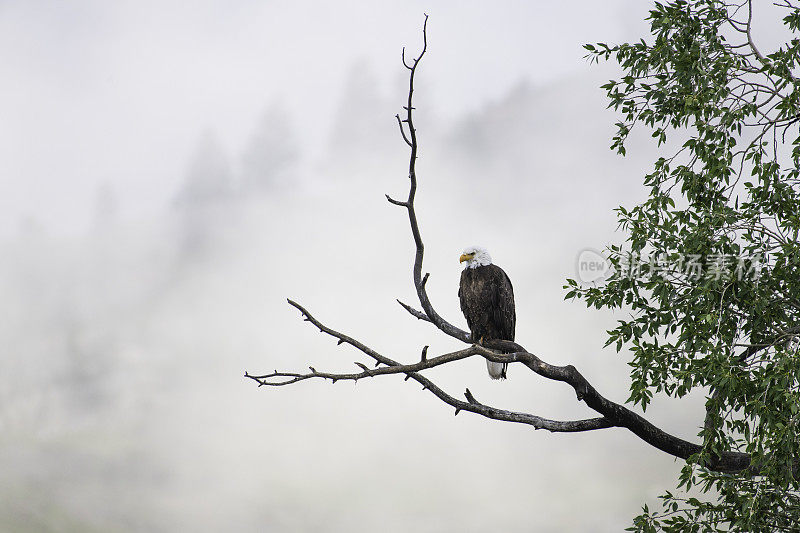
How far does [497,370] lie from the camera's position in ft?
29.6

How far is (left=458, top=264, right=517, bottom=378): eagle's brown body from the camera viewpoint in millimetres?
8672

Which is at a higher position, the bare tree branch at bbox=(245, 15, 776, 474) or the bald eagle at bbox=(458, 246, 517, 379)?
the bald eagle at bbox=(458, 246, 517, 379)

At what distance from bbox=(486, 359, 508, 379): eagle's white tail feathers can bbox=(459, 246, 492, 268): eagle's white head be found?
A: 1.18 meters

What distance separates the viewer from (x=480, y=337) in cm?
869

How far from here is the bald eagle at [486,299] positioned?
28.5 feet

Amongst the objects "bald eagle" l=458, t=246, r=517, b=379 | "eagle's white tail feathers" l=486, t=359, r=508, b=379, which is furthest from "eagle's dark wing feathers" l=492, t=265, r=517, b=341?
"eagle's white tail feathers" l=486, t=359, r=508, b=379

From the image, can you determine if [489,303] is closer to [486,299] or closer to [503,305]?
[486,299]

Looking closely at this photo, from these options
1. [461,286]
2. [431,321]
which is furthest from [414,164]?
[461,286]

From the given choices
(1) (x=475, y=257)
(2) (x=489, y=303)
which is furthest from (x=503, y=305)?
(1) (x=475, y=257)

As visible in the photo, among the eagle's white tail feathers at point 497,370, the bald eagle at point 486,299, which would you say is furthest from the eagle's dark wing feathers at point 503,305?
the eagle's white tail feathers at point 497,370

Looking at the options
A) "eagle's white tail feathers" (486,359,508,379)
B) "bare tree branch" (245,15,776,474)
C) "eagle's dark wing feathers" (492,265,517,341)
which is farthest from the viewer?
"eagle's white tail feathers" (486,359,508,379)

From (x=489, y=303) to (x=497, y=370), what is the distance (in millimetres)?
910

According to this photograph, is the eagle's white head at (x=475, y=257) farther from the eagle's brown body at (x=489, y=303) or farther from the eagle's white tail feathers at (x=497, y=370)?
the eagle's white tail feathers at (x=497, y=370)

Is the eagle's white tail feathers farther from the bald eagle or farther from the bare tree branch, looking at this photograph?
the bare tree branch
